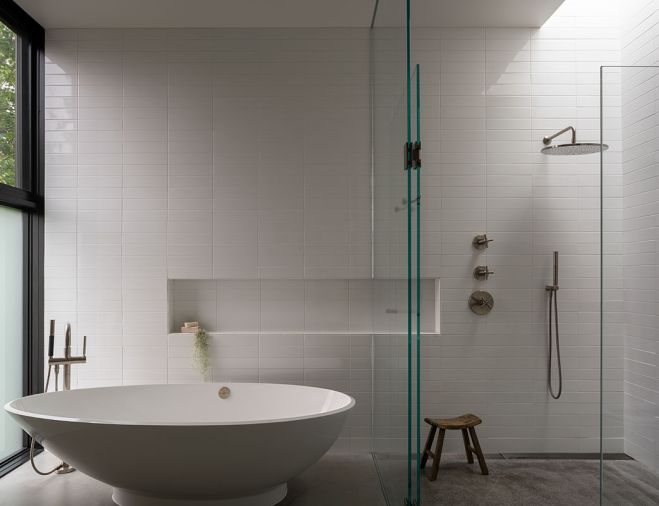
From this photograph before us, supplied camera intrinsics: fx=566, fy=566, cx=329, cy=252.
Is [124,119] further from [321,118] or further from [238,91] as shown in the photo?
[321,118]

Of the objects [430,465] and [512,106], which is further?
[512,106]

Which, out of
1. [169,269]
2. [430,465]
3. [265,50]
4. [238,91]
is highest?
[265,50]

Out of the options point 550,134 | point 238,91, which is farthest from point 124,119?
point 550,134

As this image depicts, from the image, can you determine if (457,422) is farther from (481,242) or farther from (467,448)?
(481,242)

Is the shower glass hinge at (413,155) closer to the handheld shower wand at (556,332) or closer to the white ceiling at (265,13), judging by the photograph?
the white ceiling at (265,13)

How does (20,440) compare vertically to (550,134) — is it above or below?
below

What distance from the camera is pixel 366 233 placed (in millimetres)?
4184

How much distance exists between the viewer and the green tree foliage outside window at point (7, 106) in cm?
386

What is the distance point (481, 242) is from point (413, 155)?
177 cm

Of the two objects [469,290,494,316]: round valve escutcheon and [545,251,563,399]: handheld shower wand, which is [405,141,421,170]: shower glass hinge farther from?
[545,251,563,399]: handheld shower wand

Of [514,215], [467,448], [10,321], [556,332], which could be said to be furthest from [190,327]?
[556,332]

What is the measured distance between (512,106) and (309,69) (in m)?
1.53

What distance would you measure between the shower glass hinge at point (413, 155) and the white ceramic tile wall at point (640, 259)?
0.81m

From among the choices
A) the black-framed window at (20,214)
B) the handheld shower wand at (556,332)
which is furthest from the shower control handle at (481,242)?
the black-framed window at (20,214)
